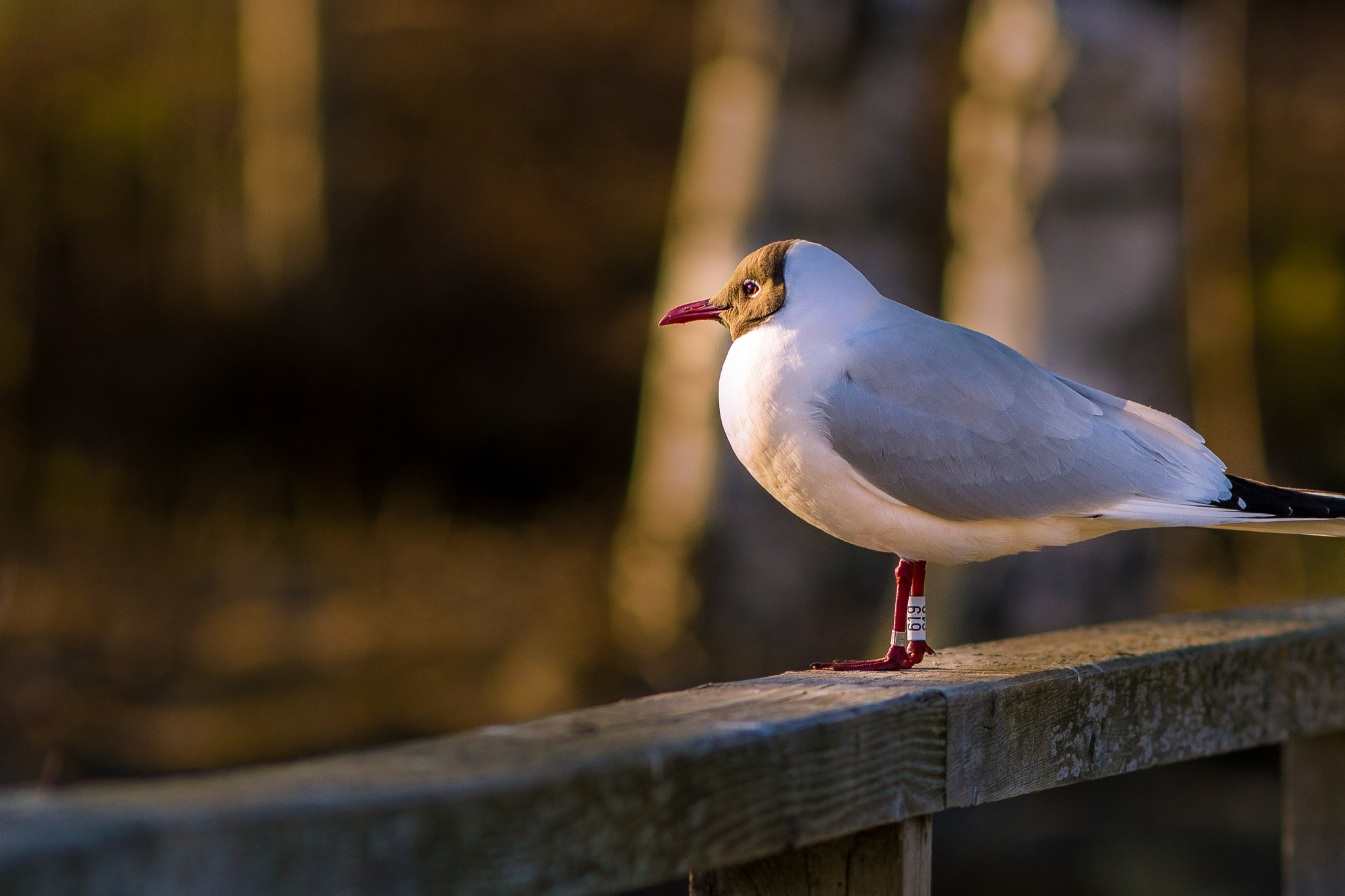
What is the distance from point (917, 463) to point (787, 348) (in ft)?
A: 0.96

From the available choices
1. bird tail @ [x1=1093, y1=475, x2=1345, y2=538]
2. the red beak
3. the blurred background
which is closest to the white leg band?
bird tail @ [x1=1093, y1=475, x2=1345, y2=538]

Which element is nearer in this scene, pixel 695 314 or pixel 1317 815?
pixel 695 314

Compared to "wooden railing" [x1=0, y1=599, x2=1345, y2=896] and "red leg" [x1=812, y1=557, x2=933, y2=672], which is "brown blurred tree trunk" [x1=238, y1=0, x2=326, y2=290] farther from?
"wooden railing" [x1=0, y1=599, x2=1345, y2=896]

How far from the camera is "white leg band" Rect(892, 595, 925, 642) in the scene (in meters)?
2.17

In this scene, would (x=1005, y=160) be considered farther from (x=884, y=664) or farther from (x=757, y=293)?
(x=884, y=664)

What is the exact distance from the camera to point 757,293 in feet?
7.59

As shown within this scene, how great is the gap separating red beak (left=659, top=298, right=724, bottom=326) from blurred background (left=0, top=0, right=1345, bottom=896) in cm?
151

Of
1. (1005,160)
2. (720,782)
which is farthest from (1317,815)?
(1005,160)

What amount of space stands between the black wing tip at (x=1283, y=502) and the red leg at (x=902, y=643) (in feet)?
1.69

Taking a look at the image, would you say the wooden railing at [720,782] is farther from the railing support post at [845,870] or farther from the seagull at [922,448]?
the seagull at [922,448]

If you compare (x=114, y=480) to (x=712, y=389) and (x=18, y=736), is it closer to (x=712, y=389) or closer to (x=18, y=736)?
(x=18, y=736)

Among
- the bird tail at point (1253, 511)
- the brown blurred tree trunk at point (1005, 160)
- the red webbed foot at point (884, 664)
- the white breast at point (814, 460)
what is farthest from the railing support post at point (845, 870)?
the brown blurred tree trunk at point (1005, 160)

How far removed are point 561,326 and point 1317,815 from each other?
7.30 metres

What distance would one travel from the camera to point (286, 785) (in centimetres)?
107
